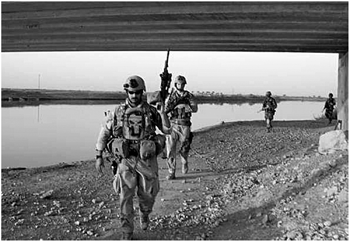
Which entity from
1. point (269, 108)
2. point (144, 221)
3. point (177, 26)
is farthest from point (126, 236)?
point (269, 108)

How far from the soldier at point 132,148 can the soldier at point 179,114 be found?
2.86 metres

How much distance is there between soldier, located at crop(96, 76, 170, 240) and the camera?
4.37 meters

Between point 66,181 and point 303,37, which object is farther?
point 303,37

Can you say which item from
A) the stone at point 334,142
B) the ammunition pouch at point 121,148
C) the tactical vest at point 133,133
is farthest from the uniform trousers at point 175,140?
the ammunition pouch at point 121,148

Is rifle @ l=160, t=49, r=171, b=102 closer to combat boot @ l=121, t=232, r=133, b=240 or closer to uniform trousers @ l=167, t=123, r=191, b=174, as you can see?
uniform trousers @ l=167, t=123, r=191, b=174

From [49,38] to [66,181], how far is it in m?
5.04

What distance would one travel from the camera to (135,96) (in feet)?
14.6

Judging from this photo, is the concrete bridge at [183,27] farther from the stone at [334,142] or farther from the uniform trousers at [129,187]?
the uniform trousers at [129,187]

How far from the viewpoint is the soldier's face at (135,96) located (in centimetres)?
445

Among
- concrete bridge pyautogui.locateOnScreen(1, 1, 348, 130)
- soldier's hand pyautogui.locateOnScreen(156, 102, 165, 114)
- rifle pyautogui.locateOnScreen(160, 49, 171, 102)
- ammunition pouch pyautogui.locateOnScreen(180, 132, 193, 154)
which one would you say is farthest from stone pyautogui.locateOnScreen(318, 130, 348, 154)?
soldier's hand pyautogui.locateOnScreen(156, 102, 165, 114)

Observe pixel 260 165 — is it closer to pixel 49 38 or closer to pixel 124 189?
pixel 124 189

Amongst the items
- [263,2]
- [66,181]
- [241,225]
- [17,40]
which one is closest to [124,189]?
[241,225]

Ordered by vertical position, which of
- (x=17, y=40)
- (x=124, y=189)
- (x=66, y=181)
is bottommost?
(x=66, y=181)

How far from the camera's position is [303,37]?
9.55m
